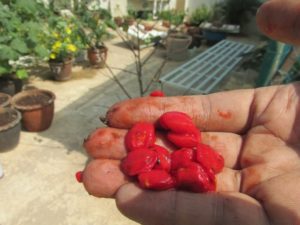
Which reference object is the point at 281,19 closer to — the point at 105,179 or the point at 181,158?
the point at 181,158

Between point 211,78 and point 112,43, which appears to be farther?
point 112,43

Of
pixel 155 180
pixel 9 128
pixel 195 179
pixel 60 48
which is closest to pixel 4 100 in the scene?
pixel 9 128

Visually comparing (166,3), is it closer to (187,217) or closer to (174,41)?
(174,41)

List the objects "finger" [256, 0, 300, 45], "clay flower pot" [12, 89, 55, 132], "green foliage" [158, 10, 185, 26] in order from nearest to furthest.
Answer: "finger" [256, 0, 300, 45], "clay flower pot" [12, 89, 55, 132], "green foliage" [158, 10, 185, 26]

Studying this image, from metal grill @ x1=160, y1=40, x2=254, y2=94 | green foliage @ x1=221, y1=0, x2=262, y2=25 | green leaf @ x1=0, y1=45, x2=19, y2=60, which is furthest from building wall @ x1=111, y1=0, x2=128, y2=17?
green leaf @ x1=0, y1=45, x2=19, y2=60

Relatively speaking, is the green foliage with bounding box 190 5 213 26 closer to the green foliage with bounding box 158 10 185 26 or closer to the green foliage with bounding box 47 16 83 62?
the green foliage with bounding box 158 10 185 26

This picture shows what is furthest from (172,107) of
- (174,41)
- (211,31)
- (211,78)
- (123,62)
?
(211,31)

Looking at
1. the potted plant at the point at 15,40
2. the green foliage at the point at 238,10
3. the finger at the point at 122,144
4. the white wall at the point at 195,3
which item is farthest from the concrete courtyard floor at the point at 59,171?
the white wall at the point at 195,3
